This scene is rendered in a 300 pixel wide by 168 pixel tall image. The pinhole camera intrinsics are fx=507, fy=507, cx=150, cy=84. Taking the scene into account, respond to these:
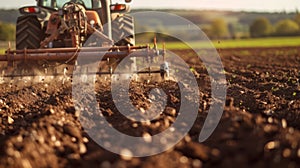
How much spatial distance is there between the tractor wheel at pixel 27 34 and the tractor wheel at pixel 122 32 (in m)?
1.55


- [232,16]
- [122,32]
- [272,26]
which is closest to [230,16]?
[232,16]

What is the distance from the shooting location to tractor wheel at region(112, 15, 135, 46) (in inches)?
405

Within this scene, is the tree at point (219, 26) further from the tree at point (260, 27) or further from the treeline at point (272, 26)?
the treeline at point (272, 26)

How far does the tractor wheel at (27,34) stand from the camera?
33.5ft

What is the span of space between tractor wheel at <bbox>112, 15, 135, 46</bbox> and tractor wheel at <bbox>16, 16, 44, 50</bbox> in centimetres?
155

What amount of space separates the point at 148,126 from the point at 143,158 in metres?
1.13

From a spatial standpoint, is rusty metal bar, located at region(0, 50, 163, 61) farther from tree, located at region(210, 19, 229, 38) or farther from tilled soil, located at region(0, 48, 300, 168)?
tree, located at region(210, 19, 229, 38)

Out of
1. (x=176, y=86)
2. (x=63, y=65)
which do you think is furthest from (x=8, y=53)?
(x=176, y=86)

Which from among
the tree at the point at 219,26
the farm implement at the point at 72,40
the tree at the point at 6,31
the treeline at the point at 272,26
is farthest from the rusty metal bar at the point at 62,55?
the tree at the point at 219,26

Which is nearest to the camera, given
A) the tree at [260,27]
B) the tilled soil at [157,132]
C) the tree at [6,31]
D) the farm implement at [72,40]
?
the tilled soil at [157,132]

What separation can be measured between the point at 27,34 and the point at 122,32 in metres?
1.92

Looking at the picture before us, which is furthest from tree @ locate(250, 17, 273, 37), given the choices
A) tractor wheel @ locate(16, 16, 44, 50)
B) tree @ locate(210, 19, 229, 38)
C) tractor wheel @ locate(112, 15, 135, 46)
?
tractor wheel @ locate(16, 16, 44, 50)

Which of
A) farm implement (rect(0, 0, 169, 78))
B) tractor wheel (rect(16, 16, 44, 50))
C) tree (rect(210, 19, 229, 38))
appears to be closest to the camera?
farm implement (rect(0, 0, 169, 78))

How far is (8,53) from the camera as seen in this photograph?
28.9 ft
